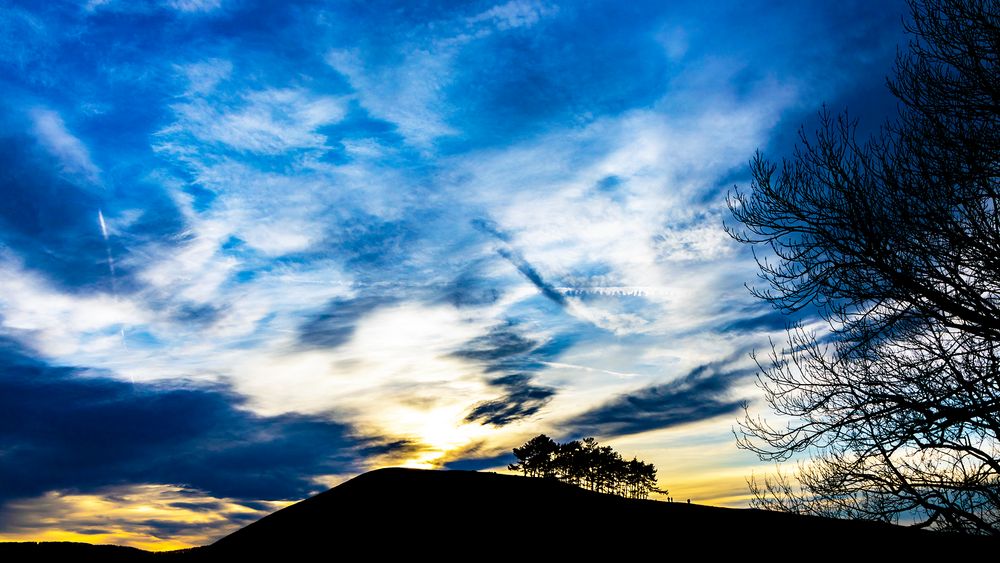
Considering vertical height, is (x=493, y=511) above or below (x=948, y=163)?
below

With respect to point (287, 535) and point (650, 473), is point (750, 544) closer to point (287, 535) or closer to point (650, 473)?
point (287, 535)

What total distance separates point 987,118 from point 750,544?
7.56m

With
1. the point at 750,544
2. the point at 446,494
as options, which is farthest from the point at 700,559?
the point at 446,494

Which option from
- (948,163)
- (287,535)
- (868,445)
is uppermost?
(948,163)

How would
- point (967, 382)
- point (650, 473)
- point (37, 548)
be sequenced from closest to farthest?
point (37, 548) → point (967, 382) → point (650, 473)

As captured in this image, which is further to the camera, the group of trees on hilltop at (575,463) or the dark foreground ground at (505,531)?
the group of trees on hilltop at (575,463)

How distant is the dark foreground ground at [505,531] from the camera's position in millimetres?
6316

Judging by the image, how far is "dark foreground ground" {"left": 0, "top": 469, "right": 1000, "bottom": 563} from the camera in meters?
6.32

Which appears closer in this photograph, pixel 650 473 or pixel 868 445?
pixel 868 445

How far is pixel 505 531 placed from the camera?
21.7ft

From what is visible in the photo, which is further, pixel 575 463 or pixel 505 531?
pixel 575 463

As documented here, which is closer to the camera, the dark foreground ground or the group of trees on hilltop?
the dark foreground ground

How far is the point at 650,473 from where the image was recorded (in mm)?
48500

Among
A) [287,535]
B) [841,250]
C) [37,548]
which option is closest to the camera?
[287,535]
